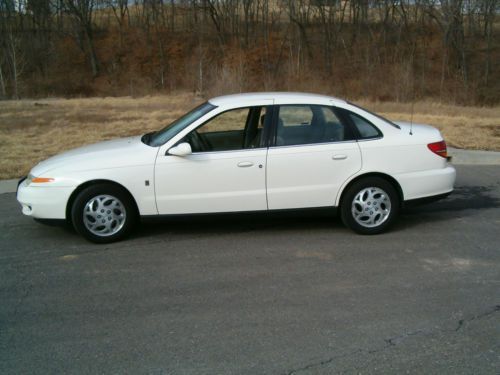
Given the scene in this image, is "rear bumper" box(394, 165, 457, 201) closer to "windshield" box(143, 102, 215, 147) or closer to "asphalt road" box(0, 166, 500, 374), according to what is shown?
"asphalt road" box(0, 166, 500, 374)

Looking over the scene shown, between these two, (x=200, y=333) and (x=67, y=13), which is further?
(x=67, y=13)

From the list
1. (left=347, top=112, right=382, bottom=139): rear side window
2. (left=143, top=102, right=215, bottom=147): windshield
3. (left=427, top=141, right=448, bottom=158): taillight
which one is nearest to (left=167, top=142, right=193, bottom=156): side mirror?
(left=143, top=102, right=215, bottom=147): windshield

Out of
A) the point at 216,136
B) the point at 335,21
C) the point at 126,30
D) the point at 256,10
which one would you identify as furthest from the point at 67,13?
the point at 216,136

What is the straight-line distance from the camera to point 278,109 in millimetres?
5973

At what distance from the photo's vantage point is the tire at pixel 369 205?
19.4 ft

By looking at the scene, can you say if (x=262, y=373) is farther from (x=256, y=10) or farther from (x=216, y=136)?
(x=256, y=10)

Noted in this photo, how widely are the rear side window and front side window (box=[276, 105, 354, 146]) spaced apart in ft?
0.44

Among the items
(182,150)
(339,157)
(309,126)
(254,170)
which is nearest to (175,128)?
(182,150)

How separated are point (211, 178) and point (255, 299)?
5.61 ft

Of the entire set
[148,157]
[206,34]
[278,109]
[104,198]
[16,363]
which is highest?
[206,34]

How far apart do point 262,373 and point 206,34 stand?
2083 inches

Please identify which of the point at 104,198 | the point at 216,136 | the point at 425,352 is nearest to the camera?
the point at 425,352

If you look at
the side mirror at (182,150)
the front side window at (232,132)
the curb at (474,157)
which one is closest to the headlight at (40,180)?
the side mirror at (182,150)

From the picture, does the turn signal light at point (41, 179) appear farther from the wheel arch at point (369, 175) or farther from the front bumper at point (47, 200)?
the wheel arch at point (369, 175)
